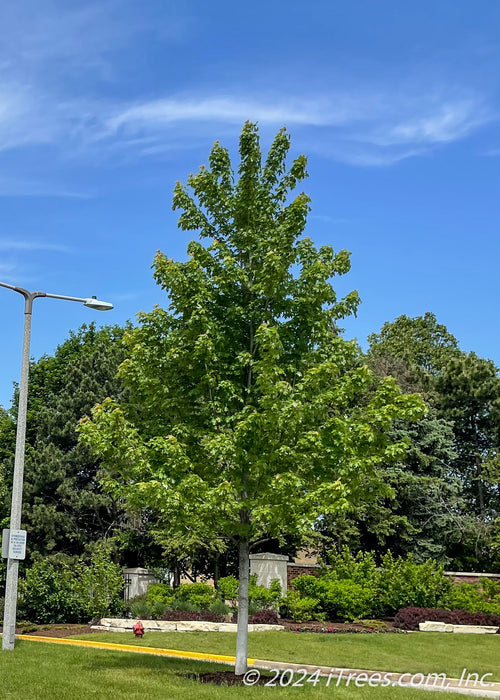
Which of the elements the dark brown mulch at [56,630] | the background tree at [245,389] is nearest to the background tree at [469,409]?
the dark brown mulch at [56,630]

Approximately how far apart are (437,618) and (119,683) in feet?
49.4

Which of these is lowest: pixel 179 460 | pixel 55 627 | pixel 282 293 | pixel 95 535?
pixel 55 627

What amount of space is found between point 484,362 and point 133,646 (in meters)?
30.4

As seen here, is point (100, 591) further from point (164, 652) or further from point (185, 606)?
point (164, 652)

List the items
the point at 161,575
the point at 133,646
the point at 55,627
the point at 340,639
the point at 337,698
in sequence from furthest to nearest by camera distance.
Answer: the point at 161,575, the point at 55,627, the point at 340,639, the point at 133,646, the point at 337,698

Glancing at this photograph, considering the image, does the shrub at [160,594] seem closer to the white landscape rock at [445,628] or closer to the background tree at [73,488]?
→ the background tree at [73,488]

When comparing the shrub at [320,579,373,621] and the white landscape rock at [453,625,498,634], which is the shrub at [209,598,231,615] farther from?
the white landscape rock at [453,625,498,634]

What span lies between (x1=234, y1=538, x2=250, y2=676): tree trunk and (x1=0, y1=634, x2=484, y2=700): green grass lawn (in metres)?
1.00

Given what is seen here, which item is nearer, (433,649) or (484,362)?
(433,649)

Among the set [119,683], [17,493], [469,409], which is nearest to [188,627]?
[17,493]

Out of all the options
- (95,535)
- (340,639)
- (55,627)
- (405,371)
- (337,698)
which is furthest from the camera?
(405,371)

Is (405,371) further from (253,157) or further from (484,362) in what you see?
(253,157)

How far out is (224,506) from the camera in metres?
11.6

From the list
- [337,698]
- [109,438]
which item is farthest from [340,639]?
[109,438]
